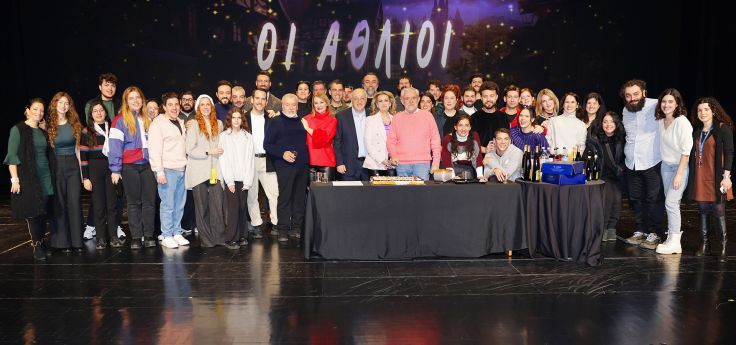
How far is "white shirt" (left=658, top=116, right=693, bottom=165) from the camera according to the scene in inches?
195

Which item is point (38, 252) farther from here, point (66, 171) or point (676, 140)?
point (676, 140)

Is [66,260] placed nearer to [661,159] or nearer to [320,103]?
[320,103]

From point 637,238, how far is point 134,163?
466cm

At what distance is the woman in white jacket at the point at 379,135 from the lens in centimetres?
568

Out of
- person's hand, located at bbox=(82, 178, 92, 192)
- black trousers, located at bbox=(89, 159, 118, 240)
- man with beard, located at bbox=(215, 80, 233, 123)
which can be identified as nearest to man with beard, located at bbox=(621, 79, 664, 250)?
man with beard, located at bbox=(215, 80, 233, 123)

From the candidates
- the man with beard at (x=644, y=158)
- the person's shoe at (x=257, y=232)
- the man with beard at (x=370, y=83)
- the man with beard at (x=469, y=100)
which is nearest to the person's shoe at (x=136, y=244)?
the person's shoe at (x=257, y=232)

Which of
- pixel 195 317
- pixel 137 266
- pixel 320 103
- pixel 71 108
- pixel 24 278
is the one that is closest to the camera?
pixel 195 317

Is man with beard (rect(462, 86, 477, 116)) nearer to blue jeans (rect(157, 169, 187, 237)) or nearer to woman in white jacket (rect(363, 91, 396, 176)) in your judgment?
woman in white jacket (rect(363, 91, 396, 176))

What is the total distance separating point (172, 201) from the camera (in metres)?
5.47

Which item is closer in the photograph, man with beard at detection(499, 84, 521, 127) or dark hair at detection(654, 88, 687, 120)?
dark hair at detection(654, 88, 687, 120)

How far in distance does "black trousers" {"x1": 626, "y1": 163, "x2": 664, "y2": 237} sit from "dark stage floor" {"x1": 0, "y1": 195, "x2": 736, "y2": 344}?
41 cm

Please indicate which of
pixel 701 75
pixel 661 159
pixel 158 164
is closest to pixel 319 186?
pixel 158 164

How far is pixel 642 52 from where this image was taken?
10336mm

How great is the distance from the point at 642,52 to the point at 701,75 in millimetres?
1021
